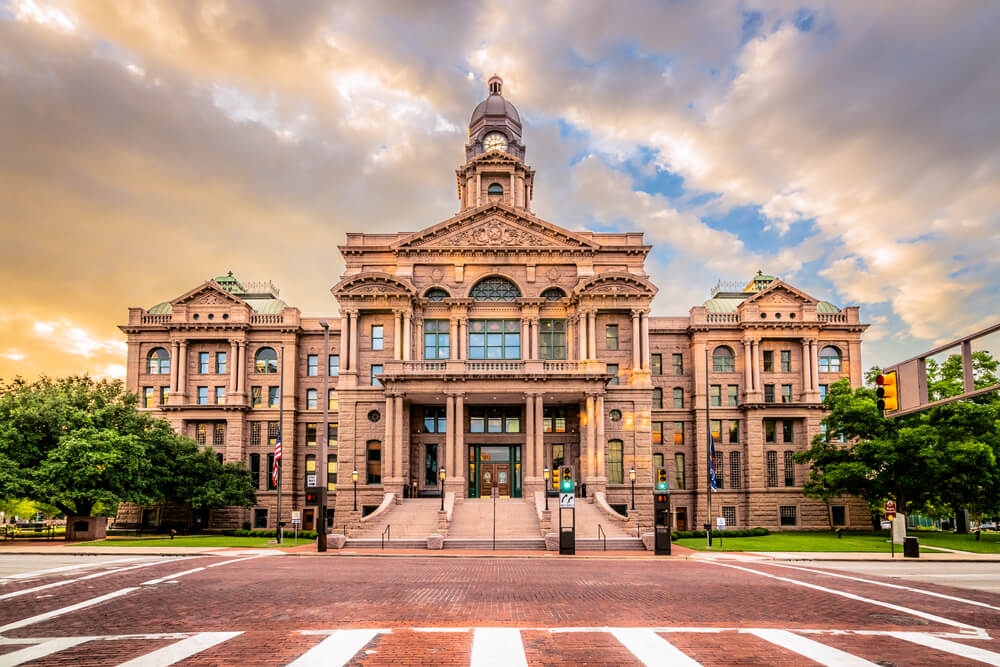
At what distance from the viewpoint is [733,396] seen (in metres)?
65.4

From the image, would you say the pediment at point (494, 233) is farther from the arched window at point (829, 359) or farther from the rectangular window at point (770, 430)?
the arched window at point (829, 359)

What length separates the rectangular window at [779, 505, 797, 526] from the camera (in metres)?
62.2

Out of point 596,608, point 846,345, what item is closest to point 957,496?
point 846,345

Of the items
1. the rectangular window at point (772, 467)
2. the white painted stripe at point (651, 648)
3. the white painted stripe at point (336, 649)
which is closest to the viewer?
the white painted stripe at point (336, 649)

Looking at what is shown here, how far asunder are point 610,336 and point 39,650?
47071 millimetres

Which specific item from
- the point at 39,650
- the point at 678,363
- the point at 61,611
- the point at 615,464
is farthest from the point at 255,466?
the point at 39,650

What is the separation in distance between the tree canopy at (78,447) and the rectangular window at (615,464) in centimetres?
3098

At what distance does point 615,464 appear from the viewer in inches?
2122

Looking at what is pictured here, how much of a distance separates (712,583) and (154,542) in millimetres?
34227

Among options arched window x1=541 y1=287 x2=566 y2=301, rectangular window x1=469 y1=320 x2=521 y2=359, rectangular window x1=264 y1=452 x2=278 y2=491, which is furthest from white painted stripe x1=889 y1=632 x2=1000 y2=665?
rectangular window x1=264 y1=452 x2=278 y2=491

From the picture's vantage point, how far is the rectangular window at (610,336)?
56.2m

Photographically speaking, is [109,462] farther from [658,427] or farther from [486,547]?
[658,427]

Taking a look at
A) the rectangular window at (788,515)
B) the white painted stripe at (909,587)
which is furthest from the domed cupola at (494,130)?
the white painted stripe at (909,587)

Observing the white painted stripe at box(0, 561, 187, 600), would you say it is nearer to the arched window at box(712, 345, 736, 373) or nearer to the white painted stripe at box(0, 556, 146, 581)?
the white painted stripe at box(0, 556, 146, 581)
